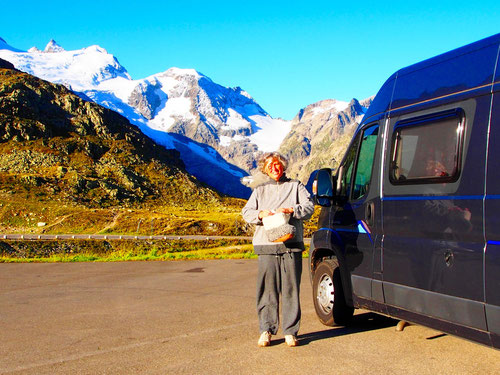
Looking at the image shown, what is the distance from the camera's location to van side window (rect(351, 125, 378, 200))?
638 cm

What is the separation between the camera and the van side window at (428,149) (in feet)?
16.4

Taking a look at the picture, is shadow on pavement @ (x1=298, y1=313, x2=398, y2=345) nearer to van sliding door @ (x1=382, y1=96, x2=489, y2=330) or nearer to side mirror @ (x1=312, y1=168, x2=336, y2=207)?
van sliding door @ (x1=382, y1=96, x2=489, y2=330)

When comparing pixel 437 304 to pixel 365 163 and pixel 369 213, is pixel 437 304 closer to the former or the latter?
pixel 369 213

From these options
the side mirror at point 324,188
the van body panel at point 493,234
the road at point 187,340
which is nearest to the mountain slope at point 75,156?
the road at point 187,340

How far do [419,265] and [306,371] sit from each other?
1514mm

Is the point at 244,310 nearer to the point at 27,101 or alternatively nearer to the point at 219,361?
the point at 219,361

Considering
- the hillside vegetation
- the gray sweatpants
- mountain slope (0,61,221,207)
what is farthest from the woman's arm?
mountain slope (0,61,221,207)

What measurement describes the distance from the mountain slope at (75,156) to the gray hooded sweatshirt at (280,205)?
88233 millimetres

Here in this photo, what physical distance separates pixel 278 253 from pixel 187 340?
1.56m

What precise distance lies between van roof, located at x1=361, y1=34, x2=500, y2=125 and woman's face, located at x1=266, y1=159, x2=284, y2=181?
133 cm

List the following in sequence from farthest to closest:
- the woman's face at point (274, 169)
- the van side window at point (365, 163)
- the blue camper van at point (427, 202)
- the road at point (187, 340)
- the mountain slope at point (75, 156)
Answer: the mountain slope at point (75, 156) < the van side window at point (365, 163) < the woman's face at point (274, 169) < the road at point (187, 340) < the blue camper van at point (427, 202)

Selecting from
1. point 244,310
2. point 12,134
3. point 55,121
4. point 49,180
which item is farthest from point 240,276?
point 55,121

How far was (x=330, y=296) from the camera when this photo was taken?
714 centimetres

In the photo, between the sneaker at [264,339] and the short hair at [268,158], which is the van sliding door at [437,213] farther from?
the sneaker at [264,339]
